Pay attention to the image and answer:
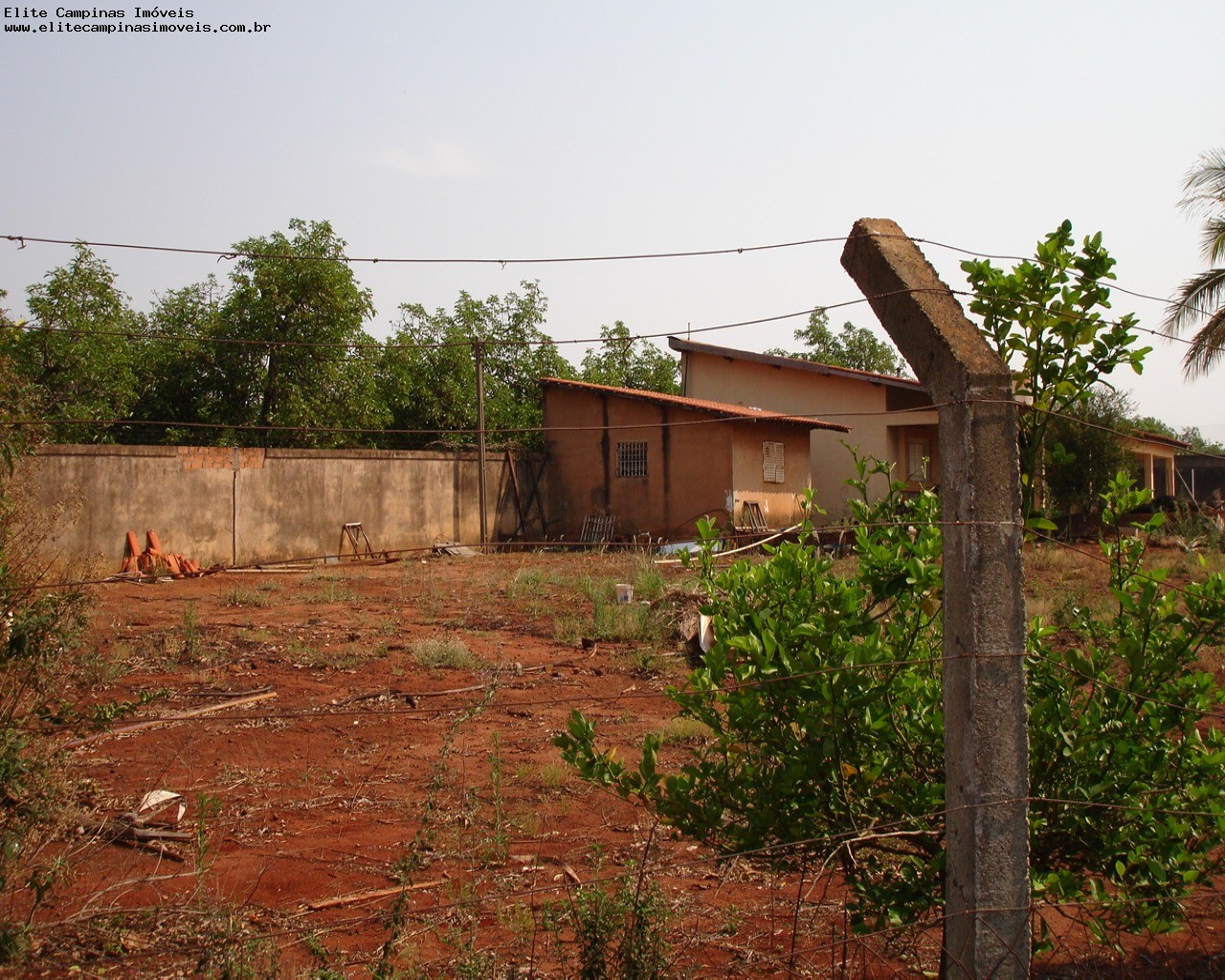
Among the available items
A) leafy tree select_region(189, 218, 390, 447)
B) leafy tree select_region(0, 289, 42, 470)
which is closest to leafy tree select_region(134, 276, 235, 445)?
leafy tree select_region(189, 218, 390, 447)

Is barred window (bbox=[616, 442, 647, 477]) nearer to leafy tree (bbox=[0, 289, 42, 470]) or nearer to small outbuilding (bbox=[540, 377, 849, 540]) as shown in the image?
small outbuilding (bbox=[540, 377, 849, 540])

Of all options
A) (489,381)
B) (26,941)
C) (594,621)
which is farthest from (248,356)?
(26,941)

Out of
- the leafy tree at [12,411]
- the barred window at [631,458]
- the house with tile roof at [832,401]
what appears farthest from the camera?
the house with tile roof at [832,401]

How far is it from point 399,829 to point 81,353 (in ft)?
59.8

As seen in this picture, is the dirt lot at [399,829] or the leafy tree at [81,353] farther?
the leafy tree at [81,353]

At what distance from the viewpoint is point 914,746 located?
3072mm

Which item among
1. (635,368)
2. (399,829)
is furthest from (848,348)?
(399,829)

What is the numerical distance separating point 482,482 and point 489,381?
9243mm

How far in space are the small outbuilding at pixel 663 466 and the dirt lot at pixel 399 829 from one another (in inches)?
395

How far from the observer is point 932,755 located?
3.07 metres

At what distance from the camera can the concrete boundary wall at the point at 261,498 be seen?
56.6 ft

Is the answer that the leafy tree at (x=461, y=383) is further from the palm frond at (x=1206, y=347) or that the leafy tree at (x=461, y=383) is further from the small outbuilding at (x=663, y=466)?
the palm frond at (x=1206, y=347)

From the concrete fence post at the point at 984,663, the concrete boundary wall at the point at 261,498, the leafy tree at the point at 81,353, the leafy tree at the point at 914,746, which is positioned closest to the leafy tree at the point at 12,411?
the leafy tree at the point at 914,746

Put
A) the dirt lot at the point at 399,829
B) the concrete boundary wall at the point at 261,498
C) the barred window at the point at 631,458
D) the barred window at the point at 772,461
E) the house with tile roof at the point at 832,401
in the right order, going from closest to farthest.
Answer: the dirt lot at the point at 399,829 < the concrete boundary wall at the point at 261,498 < the barred window at the point at 772,461 < the barred window at the point at 631,458 < the house with tile roof at the point at 832,401
